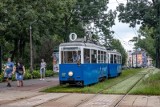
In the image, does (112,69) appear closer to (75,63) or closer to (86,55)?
(86,55)

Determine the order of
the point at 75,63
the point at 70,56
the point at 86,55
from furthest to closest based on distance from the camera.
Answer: the point at 86,55
the point at 70,56
the point at 75,63

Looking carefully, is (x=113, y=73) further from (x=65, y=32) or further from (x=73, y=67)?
(x=65, y=32)

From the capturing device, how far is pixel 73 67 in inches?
928

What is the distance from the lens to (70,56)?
78.5 feet

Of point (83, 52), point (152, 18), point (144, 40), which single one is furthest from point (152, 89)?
point (144, 40)

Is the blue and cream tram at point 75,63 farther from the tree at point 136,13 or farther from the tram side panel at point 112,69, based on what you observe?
the tree at point 136,13

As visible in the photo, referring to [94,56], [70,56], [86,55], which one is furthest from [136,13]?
[70,56]

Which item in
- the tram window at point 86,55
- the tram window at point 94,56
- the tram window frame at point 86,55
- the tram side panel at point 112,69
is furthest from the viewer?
the tram side panel at point 112,69

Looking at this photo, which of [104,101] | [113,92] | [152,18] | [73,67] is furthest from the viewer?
[152,18]

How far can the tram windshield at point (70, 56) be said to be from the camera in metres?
23.6

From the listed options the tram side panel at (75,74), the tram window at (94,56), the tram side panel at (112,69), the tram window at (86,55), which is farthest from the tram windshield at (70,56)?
the tram side panel at (112,69)

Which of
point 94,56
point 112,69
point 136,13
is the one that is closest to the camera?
point 94,56

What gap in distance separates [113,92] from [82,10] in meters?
39.5

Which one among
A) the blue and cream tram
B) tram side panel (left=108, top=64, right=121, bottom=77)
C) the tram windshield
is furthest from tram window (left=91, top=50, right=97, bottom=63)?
tram side panel (left=108, top=64, right=121, bottom=77)
